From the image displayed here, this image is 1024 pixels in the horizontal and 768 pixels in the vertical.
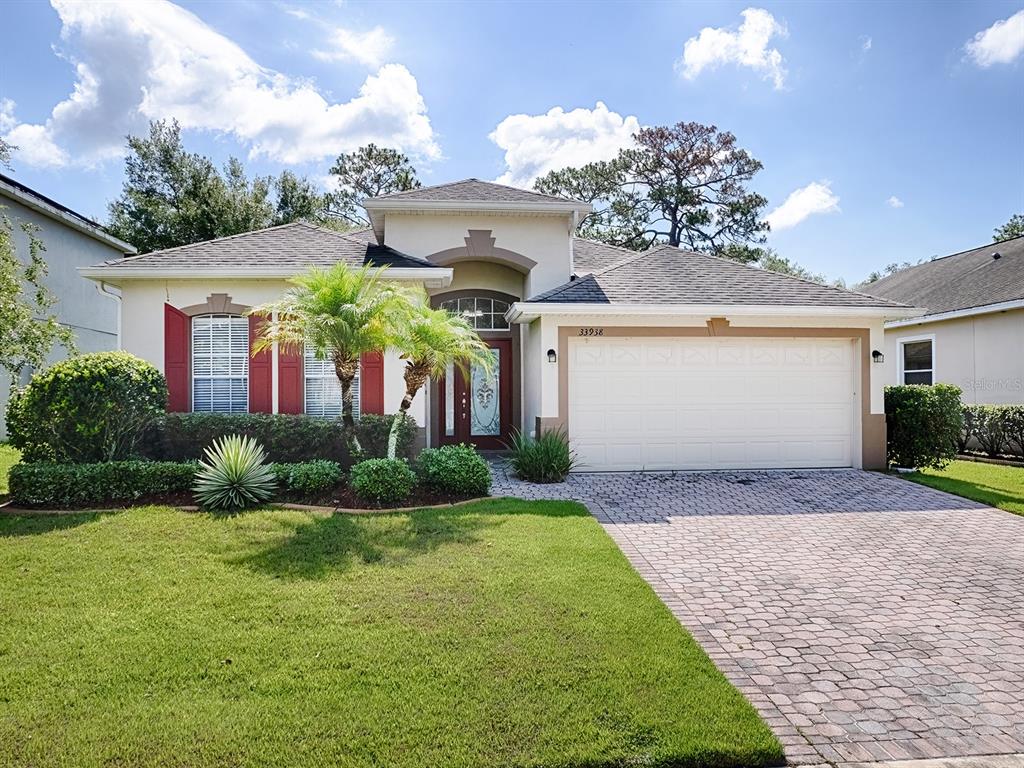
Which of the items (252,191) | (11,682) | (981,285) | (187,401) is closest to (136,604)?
(11,682)

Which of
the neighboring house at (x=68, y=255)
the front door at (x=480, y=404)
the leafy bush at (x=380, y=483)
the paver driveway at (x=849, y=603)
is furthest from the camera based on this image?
the neighboring house at (x=68, y=255)

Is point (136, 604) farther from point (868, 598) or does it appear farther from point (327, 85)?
point (327, 85)

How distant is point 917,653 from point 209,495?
765 centimetres

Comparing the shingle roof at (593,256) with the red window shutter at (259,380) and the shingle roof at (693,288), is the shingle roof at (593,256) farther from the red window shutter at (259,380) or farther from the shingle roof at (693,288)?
the red window shutter at (259,380)

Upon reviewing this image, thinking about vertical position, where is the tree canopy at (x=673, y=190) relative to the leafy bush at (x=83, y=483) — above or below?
above

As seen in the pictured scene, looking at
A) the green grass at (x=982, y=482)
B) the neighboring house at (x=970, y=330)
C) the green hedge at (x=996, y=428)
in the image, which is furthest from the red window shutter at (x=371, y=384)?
the green hedge at (x=996, y=428)

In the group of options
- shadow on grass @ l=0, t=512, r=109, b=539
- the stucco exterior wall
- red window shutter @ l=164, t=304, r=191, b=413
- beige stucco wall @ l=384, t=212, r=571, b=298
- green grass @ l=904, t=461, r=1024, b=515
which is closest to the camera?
shadow on grass @ l=0, t=512, r=109, b=539

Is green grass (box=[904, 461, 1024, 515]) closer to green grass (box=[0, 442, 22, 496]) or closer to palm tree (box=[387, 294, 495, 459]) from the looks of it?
palm tree (box=[387, 294, 495, 459])

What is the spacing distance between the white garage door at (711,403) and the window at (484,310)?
3.36 metres

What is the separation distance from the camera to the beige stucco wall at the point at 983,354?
13125 mm

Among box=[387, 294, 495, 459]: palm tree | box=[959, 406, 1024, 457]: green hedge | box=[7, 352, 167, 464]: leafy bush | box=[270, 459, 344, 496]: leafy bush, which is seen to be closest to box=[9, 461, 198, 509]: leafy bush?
box=[7, 352, 167, 464]: leafy bush

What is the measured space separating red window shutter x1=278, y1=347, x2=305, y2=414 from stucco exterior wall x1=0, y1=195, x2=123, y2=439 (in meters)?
7.98

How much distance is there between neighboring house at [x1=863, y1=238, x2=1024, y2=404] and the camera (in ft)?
43.5

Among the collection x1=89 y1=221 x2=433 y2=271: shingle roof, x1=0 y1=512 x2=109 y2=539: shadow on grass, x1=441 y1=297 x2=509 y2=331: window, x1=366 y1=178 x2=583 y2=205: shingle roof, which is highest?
x1=366 y1=178 x2=583 y2=205: shingle roof
